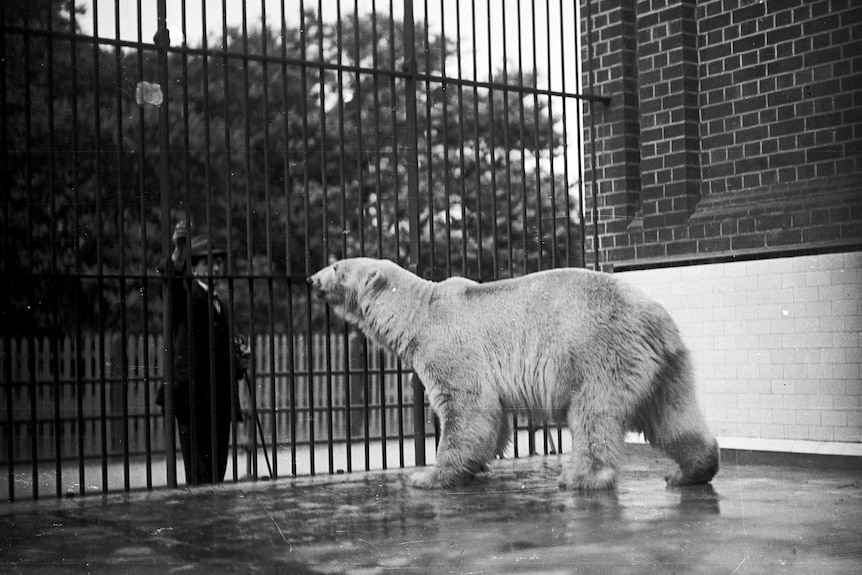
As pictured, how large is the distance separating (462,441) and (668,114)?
3.26m

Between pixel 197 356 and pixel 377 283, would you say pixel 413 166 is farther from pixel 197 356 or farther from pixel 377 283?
pixel 197 356

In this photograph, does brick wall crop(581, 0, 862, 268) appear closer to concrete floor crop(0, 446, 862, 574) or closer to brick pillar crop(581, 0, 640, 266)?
brick pillar crop(581, 0, 640, 266)

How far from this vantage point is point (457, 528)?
4340 millimetres

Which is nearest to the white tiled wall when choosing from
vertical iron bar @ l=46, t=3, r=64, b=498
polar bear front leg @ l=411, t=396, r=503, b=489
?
polar bear front leg @ l=411, t=396, r=503, b=489

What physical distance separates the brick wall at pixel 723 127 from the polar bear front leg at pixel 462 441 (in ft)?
7.72

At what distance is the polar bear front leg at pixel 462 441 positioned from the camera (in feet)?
18.0

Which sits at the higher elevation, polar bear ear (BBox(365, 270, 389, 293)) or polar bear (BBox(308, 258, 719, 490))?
polar bear ear (BBox(365, 270, 389, 293))

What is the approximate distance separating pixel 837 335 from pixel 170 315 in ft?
13.5

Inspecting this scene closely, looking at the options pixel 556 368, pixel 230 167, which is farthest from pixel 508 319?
pixel 230 167

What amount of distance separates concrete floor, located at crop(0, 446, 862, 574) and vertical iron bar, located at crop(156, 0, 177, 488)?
489mm

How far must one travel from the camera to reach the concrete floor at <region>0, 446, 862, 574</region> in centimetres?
366

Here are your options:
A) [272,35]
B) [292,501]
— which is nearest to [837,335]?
[292,501]

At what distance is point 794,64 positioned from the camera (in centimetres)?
634

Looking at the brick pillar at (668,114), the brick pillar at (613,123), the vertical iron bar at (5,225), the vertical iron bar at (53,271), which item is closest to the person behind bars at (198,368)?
the vertical iron bar at (53,271)
